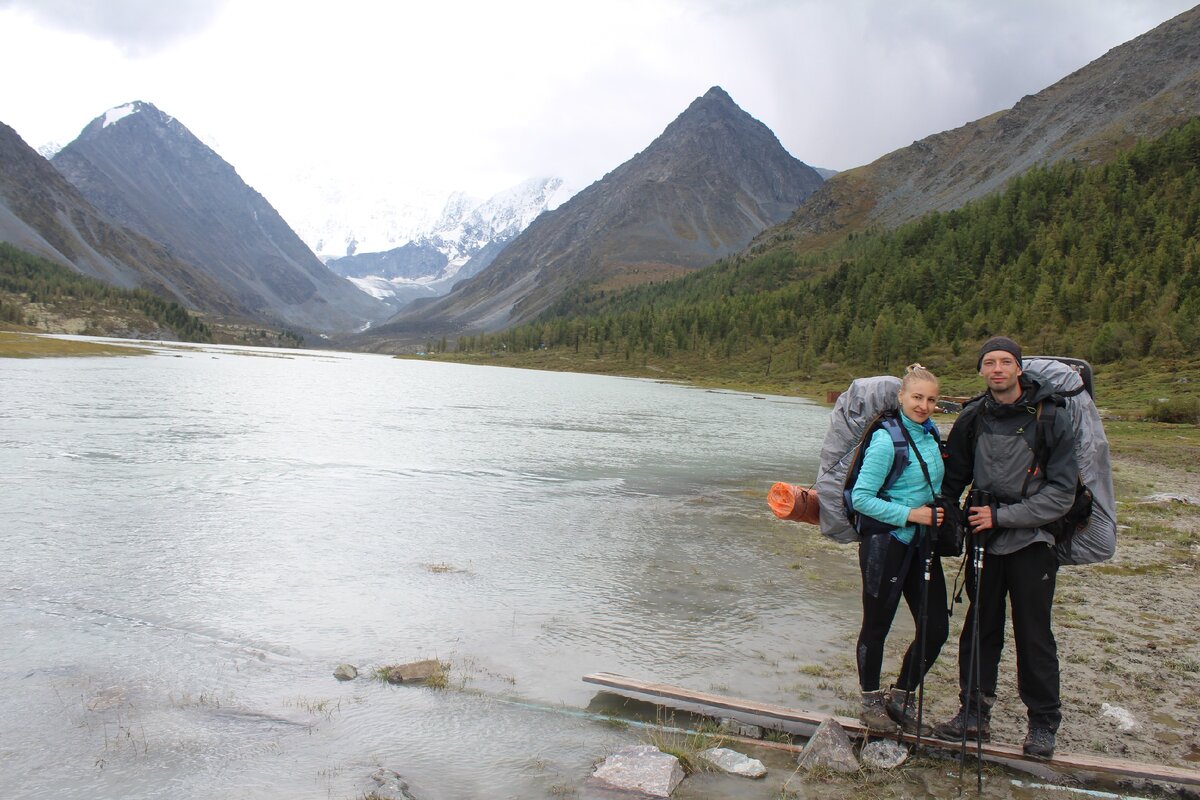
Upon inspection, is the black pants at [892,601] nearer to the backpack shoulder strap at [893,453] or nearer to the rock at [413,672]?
the backpack shoulder strap at [893,453]

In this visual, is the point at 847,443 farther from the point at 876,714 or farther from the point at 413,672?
the point at 413,672

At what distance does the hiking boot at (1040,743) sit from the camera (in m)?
6.46

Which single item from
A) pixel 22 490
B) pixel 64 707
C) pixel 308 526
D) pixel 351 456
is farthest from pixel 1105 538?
pixel 351 456

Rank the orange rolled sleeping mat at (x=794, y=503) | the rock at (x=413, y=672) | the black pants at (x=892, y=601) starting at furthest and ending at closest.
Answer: the rock at (x=413, y=672), the orange rolled sleeping mat at (x=794, y=503), the black pants at (x=892, y=601)

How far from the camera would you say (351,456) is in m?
27.5

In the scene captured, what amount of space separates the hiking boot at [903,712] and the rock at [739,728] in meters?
1.30

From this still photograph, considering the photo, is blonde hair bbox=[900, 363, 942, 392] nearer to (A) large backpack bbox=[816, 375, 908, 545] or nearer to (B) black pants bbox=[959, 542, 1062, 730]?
(A) large backpack bbox=[816, 375, 908, 545]

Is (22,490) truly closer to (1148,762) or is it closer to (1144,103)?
(1148,762)

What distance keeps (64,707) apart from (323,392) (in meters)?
58.4

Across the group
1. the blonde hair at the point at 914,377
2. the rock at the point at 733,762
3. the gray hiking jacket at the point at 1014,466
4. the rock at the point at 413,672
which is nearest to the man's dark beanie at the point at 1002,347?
the gray hiking jacket at the point at 1014,466

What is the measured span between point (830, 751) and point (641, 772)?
68.0 inches

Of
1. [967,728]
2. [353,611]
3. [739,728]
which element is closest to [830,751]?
[739,728]

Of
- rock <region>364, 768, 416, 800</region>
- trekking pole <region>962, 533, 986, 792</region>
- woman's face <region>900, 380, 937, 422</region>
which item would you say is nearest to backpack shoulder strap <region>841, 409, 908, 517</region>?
woman's face <region>900, 380, 937, 422</region>

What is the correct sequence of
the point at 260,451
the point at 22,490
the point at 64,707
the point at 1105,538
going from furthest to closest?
1. the point at 260,451
2. the point at 22,490
3. the point at 64,707
4. the point at 1105,538
